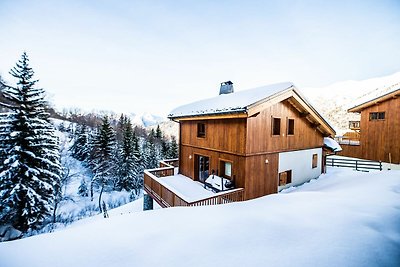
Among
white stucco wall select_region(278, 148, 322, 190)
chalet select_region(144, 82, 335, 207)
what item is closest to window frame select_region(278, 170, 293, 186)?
chalet select_region(144, 82, 335, 207)

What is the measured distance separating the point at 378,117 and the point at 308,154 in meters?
8.19

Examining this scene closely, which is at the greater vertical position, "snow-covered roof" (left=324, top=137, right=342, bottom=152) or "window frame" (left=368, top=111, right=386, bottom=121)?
"window frame" (left=368, top=111, right=386, bottom=121)

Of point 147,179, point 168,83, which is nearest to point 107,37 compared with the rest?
point 147,179

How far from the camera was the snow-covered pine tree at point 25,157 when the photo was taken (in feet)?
39.8

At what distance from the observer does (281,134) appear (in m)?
9.51

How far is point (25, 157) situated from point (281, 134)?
15765 millimetres

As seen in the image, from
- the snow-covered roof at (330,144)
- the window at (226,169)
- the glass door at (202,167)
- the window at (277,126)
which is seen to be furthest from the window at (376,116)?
the glass door at (202,167)

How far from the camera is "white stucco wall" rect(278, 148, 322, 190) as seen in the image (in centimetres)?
969

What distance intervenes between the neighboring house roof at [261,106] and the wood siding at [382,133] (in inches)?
212

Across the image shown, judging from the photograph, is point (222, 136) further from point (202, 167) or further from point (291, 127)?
point (291, 127)

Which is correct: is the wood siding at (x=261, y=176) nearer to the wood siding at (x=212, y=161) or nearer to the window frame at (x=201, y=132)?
the wood siding at (x=212, y=161)

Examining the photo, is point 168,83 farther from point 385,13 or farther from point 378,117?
point 385,13

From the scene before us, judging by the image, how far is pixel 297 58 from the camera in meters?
16.8

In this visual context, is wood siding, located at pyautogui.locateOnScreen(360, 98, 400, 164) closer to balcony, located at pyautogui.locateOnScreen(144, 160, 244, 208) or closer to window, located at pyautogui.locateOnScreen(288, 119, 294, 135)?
window, located at pyautogui.locateOnScreen(288, 119, 294, 135)
